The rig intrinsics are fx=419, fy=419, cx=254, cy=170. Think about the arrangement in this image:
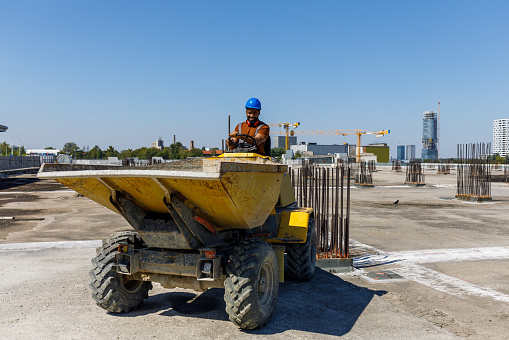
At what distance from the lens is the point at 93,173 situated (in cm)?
454

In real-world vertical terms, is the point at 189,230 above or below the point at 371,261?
above

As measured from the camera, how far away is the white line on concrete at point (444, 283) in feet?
22.9

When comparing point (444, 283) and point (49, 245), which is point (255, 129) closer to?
point (444, 283)

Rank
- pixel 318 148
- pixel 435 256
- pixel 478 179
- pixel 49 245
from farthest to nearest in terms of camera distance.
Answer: pixel 318 148, pixel 478 179, pixel 49 245, pixel 435 256

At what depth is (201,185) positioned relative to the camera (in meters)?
4.39

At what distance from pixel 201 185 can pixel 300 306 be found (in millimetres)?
2873

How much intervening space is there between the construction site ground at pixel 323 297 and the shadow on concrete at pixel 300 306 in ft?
0.05

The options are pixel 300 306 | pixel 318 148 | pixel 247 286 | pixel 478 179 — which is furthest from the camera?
pixel 318 148

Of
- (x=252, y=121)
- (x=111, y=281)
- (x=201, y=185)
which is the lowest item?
(x=111, y=281)

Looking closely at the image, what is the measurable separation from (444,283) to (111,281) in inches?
227

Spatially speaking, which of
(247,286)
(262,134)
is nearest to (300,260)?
(262,134)

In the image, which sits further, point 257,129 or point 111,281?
point 257,129

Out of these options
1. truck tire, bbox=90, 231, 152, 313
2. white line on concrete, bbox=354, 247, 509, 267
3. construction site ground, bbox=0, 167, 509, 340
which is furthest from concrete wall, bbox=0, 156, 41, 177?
truck tire, bbox=90, 231, 152, 313

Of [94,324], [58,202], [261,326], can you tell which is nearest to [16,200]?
[58,202]
